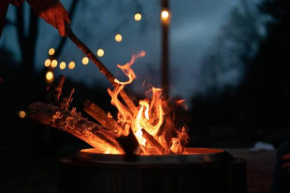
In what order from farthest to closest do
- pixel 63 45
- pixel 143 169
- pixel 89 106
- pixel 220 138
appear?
1. pixel 220 138
2. pixel 63 45
3. pixel 89 106
4. pixel 143 169

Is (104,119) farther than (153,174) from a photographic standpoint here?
Yes

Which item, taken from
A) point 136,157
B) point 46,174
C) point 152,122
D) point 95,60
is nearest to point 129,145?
point 136,157

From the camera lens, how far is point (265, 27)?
19.6m

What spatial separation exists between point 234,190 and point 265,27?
1742 cm

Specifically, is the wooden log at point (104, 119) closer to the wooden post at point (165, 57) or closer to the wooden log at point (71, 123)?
the wooden log at point (71, 123)

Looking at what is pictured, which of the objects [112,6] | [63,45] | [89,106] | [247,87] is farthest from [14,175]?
[247,87]

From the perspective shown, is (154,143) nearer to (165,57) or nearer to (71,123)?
(71,123)

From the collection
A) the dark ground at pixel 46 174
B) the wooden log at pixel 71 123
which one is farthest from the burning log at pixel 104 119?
the dark ground at pixel 46 174

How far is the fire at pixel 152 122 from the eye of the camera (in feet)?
11.4

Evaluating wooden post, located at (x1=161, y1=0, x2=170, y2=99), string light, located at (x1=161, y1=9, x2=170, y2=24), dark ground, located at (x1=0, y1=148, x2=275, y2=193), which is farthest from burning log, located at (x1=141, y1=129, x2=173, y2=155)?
dark ground, located at (x1=0, y1=148, x2=275, y2=193)

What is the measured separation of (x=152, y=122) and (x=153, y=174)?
2.79 ft

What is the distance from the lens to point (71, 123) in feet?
11.0

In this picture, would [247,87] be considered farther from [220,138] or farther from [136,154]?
[136,154]

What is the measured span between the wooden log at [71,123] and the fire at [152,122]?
0.17 m
